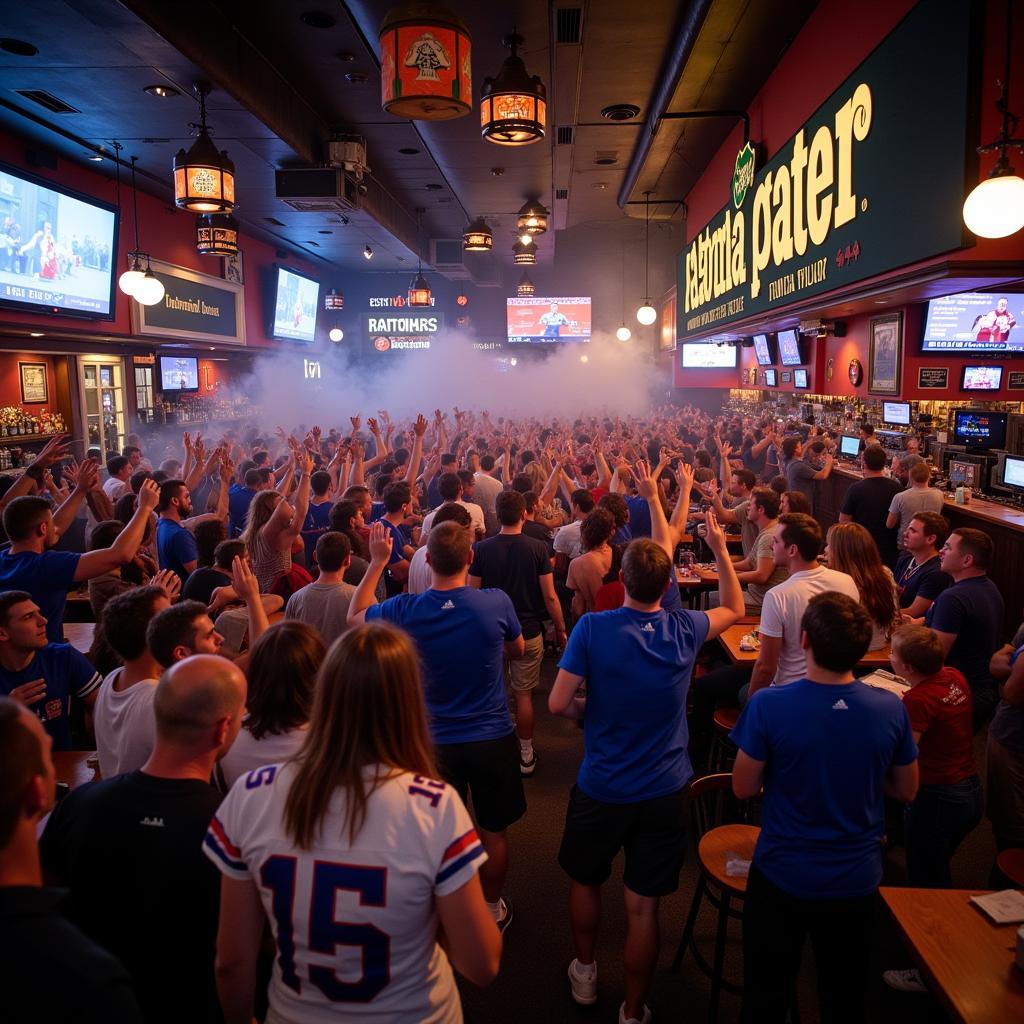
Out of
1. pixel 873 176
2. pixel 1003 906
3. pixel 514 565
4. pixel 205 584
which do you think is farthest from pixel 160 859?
pixel 873 176

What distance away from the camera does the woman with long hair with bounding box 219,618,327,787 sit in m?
2.24

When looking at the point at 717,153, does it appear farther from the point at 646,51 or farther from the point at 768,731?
the point at 768,731

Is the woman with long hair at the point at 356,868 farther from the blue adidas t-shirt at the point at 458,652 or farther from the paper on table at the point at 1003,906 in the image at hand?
the paper on table at the point at 1003,906

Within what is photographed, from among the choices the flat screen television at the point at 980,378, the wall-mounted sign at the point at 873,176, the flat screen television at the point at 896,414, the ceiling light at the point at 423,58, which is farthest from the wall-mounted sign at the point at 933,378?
the ceiling light at the point at 423,58

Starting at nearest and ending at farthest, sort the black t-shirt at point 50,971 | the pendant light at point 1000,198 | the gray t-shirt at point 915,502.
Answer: the black t-shirt at point 50,971, the pendant light at point 1000,198, the gray t-shirt at point 915,502

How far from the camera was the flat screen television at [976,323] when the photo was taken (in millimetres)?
7901

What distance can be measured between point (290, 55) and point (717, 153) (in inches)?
242

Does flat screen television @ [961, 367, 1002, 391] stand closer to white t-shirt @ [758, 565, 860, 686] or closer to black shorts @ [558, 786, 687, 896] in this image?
white t-shirt @ [758, 565, 860, 686]

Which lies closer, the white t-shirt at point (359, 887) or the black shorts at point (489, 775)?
the white t-shirt at point (359, 887)

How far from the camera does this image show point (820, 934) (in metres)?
2.34

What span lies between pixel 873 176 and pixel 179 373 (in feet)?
37.7

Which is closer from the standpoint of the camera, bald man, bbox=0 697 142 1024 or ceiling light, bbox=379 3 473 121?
bald man, bbox=0 697 142 1024

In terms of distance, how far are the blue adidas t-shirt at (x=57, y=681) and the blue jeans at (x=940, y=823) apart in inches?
144

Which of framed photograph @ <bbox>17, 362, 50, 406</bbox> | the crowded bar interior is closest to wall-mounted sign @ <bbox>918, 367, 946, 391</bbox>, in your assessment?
the crowded bar interior
